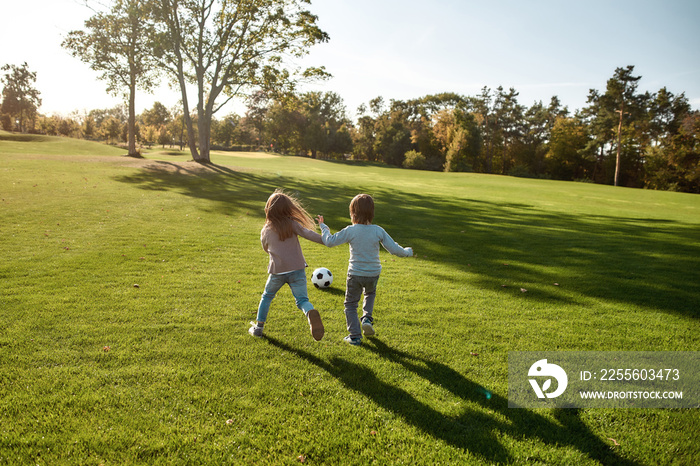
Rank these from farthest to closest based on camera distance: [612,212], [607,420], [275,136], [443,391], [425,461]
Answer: [275,136] → [612,212] → [443,391] → [607,420] → [425,461]

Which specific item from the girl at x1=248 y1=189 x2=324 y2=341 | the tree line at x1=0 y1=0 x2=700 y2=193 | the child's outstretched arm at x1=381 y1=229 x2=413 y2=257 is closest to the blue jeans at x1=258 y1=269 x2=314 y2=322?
the girl at x1=248 y1=189 x2=324 y2=341

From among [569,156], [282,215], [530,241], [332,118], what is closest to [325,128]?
[332,118]

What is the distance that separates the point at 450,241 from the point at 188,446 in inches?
384

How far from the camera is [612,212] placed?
796 inches

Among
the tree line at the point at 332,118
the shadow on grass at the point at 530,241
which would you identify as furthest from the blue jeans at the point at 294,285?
the tree line at the point at 332,118

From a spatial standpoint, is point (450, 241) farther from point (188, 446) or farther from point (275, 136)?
point (275, 136)

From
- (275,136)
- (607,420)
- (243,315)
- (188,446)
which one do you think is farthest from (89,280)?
(275,136)

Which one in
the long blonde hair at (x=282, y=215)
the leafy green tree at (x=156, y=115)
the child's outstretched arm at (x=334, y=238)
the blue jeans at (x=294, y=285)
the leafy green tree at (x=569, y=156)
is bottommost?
the blue jeans at (x=294, y=285)

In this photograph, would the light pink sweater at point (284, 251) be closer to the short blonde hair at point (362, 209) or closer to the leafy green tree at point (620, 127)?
the short blonde hair at point (362, 209)

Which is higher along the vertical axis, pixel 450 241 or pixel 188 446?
pixel 450 241

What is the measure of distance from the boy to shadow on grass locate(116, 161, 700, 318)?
11.6ft

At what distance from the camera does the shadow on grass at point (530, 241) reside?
7.45 meters

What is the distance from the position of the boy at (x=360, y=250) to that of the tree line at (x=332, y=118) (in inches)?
1089

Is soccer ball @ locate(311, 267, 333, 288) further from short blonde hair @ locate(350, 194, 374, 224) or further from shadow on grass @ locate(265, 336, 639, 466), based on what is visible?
shadow on grass @ locate(265, 336, 639, 466)
